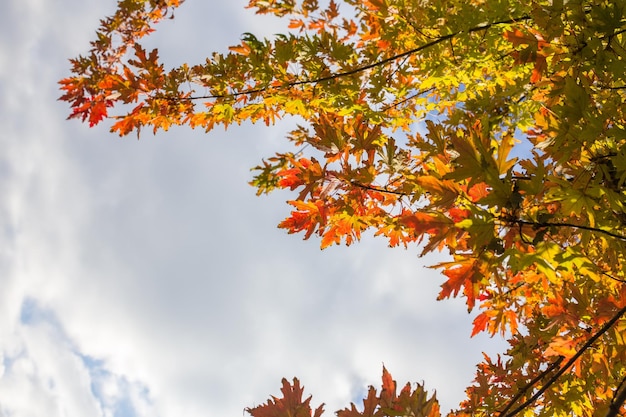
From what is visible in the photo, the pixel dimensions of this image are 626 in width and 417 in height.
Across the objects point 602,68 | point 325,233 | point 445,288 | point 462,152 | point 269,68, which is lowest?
point 445,288

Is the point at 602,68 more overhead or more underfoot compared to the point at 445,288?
more overhead

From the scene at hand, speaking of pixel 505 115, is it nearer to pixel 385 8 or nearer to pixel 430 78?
pixel 430 78

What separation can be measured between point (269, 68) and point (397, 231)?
4.39ft

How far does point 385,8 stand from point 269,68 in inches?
31.4

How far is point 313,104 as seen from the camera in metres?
2.85

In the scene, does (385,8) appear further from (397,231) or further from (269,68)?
(397,231)

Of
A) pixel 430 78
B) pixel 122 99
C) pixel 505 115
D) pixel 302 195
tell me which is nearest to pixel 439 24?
pixel 430 78

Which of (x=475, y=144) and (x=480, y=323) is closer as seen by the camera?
(x=475, y=144)

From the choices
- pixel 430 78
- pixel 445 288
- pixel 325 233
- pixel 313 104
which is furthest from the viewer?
pixel 313 104

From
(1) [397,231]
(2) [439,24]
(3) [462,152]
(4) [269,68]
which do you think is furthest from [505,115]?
(4) [269,68]

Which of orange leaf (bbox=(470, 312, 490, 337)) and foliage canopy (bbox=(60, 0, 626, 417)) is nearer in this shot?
foliage canopy (bbox=(60, 0, 626, 417))

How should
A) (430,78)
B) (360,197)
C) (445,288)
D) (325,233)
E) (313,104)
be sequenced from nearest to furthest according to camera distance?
(445,288) < (360,197) < (325,233) < (430,78) < (313,104)

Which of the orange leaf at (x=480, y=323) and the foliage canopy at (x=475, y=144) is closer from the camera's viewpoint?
the foliage canopy at (x=475, y=144)

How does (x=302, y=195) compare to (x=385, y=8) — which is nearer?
(x=302, y=195)
